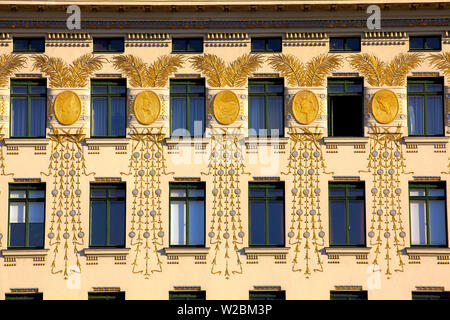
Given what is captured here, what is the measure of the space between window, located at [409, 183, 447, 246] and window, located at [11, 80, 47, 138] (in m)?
12.6

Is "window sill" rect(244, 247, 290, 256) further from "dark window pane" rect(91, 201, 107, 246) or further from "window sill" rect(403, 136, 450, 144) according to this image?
"window sill" rect(403, 136, 450, 144)

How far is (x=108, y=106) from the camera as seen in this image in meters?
41.1

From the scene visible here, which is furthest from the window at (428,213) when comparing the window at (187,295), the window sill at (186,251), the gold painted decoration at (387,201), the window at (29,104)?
the window at (29,104)

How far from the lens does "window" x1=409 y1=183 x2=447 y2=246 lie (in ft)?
132

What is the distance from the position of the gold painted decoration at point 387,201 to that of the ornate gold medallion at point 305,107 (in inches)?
80.1

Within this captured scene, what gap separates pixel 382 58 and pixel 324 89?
87.6 inches

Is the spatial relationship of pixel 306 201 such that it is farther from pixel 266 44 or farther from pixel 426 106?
pixel 266 44

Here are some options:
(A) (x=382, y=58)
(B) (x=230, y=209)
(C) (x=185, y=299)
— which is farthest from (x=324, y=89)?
(C) (x=185, y=299)

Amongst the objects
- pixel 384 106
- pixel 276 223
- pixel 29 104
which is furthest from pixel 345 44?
pixel 29 104

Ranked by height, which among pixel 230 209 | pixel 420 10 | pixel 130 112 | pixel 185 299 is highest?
pixel 420 10

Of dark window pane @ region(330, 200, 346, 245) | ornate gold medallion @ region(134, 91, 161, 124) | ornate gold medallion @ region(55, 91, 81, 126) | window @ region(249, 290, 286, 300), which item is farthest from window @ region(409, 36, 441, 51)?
ornate gold medallion @ region(55, 91, 81, 126)

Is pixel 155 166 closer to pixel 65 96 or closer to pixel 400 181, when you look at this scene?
pixel 65 96

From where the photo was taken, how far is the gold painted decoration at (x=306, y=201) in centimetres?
3972

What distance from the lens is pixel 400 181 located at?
4019 centimetres
